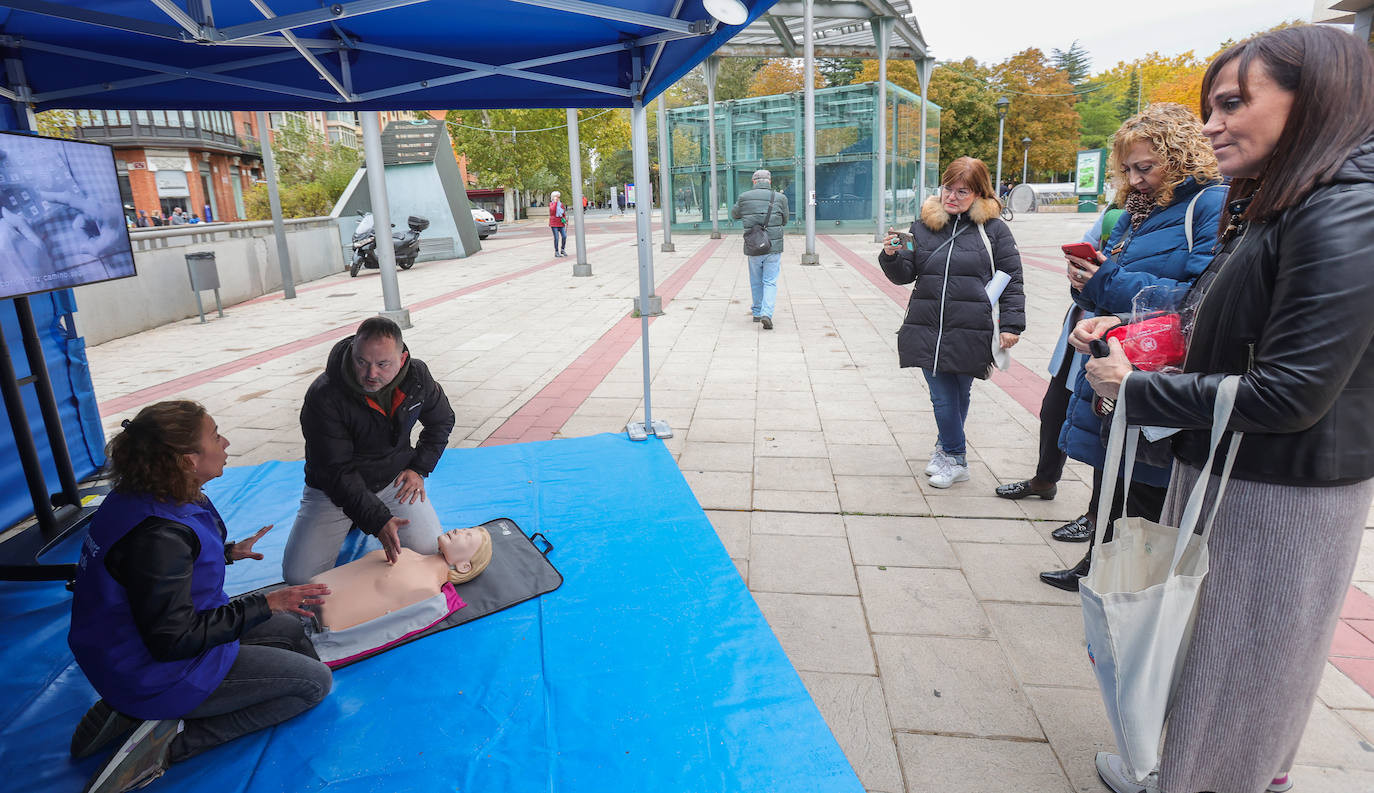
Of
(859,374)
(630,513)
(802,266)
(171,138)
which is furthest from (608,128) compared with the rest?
(630,513)

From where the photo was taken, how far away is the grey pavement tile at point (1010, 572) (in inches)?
123

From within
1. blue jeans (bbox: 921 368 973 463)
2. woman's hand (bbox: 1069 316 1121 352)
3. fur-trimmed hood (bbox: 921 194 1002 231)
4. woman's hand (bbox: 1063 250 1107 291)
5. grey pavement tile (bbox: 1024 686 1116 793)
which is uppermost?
fur-trimmed hood (bbox: 921 194 1002 231)

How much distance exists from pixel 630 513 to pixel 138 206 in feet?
147

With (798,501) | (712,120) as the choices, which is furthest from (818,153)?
(798,501)

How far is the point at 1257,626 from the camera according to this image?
164 centimetres

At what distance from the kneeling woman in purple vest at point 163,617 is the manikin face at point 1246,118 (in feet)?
8.60

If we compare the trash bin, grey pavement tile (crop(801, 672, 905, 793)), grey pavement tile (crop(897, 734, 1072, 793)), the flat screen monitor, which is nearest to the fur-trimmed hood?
grey pavement tile (crop(801, 672, 905, 793))

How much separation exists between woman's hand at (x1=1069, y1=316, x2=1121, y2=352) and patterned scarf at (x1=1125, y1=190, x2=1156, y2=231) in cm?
91

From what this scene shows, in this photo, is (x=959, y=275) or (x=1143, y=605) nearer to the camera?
(x=1143, y=605)

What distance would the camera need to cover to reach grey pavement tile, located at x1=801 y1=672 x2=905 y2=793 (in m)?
2.19

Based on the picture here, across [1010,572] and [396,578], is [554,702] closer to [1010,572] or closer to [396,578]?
[396,578]

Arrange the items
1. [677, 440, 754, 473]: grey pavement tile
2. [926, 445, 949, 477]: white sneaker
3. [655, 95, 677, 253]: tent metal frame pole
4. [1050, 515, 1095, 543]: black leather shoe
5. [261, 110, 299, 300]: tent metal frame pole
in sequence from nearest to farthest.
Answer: [1050, 515, 1095, 543]: black leather shoe
[926, 445, 949, 477]: white sneaker
[677, 440, 754, 473]: grey pavement tile
[261, 110, 299, 300]: tent metal frame pole
[655, 95, 677, 253]: tent metal frame pole

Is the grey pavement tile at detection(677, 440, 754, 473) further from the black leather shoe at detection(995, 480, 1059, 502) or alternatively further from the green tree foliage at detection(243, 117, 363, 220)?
the green tree foliage at detection(243, 117, 363, 220)

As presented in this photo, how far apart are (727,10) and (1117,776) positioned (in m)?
3.07
